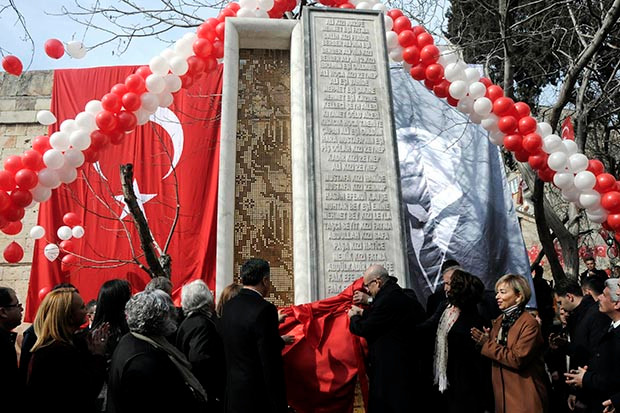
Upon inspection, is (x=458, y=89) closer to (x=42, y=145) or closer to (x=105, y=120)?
(x=105, y=120)

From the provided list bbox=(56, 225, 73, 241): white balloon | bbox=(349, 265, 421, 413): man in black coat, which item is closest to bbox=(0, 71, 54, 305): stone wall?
bbox=(56, 225, 73, 241): white balloon

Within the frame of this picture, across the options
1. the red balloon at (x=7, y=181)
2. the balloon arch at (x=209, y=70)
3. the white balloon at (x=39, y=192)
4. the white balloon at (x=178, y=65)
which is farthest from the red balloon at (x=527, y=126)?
the red balloon at (x=7, y=181)

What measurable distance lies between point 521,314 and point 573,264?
5.63 meters

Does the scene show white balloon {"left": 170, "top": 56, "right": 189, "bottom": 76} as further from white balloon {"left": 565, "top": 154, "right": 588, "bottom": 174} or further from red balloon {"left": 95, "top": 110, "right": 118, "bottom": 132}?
white balloon {"left": 565, "top": 154, "right": 588, "bottom": 174}

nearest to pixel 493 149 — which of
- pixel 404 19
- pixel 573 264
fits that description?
pixel 573 264

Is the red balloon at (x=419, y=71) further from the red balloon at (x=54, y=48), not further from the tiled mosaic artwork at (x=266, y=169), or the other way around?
the red balloon at (x=54, y=48)

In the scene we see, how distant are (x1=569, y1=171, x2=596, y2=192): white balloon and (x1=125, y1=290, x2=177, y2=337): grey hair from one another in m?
5.64

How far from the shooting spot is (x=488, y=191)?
34.1ft

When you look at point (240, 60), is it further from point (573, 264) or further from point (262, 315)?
point (573, 264)

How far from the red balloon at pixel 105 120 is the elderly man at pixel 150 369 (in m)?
4.53

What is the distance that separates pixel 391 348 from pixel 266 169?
3.34m

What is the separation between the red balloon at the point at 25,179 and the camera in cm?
654

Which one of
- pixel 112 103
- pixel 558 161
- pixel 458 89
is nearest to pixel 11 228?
pixel 112 103

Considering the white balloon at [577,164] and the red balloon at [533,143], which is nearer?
the white balloon at [577,164]
